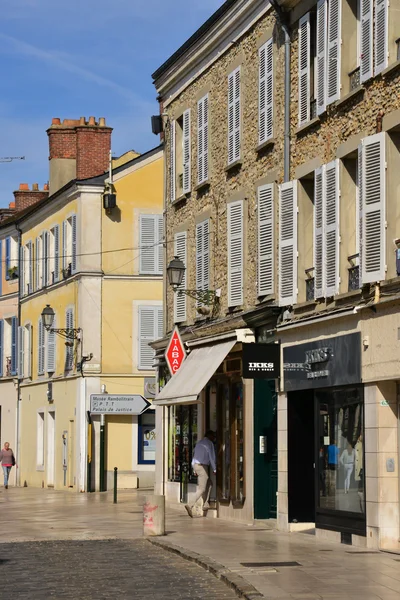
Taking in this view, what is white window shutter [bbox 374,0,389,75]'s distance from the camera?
57.0ft

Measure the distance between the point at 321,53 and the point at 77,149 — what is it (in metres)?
23.0

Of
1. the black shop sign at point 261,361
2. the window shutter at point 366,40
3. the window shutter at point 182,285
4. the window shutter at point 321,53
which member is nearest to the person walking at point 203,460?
the window shutter at point 182,285

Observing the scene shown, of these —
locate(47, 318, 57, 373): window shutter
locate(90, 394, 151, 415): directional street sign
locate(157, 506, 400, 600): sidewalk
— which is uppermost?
locate(47, 318, 57, 373): window shutter

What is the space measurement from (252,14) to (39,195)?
98.7 ft

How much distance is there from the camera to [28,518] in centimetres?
2700

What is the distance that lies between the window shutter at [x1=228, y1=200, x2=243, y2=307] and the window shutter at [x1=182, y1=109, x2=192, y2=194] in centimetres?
366

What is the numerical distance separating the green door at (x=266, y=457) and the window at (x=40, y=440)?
75.8ft

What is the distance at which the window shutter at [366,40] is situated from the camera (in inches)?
708

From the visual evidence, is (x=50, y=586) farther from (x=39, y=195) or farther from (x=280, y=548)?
(x=39, y=195)

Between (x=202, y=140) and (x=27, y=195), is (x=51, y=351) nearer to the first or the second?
(x=27, y=195)

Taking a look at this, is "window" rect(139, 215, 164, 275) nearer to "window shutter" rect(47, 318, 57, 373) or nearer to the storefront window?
"window shutter" rect(47, 318, 57, 373)

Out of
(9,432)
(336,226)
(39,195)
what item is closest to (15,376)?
(9,432)

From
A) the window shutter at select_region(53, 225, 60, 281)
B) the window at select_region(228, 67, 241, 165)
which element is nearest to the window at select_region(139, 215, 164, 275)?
the window shutter at select_region(53, 225, 60, 281)

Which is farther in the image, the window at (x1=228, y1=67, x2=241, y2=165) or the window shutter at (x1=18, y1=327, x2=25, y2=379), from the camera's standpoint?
the window shutter at (x1=18, y1=327, x2=25, y2=379)
